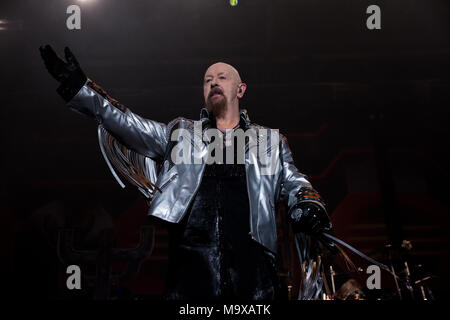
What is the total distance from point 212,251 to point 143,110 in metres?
4.39

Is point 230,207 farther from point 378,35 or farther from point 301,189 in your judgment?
point 378,35

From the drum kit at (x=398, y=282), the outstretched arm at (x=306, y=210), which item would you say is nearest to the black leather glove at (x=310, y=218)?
the outstretched arm at (x=306, y=210)

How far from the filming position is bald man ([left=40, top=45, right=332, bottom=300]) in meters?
1.56

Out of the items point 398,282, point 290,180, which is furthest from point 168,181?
point 398,282

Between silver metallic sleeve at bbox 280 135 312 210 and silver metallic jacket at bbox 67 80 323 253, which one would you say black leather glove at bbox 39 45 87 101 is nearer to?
silver metallic jacket at bbox 67 80 323 253

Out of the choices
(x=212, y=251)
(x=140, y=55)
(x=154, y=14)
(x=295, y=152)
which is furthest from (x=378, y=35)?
(x=212, y=251)

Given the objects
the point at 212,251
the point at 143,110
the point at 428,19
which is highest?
the point at 428,19

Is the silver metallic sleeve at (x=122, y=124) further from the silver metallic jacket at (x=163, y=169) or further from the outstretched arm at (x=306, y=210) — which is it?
the outstretched arm at (x=306, y=210)

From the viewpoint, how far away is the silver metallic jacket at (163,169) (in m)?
1.69

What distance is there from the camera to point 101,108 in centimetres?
180

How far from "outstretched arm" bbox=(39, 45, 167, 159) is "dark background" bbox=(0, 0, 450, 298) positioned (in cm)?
304

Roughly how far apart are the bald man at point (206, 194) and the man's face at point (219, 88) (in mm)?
154

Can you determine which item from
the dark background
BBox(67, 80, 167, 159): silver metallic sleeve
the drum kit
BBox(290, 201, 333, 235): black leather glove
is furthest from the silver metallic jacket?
the dark background
